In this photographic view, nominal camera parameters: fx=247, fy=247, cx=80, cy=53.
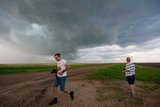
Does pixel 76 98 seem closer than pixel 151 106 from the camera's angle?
No

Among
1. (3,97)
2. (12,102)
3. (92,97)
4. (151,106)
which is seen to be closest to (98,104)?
(92,97)

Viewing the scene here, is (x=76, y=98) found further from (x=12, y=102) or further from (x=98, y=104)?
(x=12, y=102)

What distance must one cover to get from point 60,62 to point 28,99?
303cm

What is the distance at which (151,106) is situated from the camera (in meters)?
12.5

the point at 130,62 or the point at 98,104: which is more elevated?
the point at 130,62

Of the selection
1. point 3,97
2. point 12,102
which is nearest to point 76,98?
point 12,102

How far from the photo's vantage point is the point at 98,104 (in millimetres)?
12539

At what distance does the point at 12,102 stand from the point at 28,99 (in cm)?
93

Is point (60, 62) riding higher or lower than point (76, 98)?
higher

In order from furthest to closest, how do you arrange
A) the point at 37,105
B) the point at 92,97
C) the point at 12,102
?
1. the point at 92,97
2. the point at 12,102
3. the point at 37,105

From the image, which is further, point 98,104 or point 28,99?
point 28,99

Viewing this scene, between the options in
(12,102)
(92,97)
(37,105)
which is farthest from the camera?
(92,97)

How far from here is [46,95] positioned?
48.3 ft

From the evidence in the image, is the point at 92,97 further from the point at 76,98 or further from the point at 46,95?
the point at 46,95
